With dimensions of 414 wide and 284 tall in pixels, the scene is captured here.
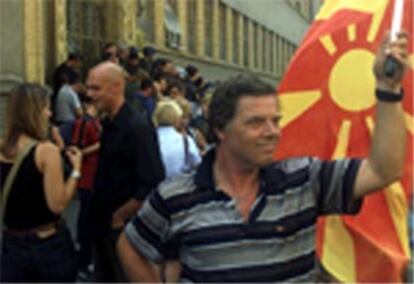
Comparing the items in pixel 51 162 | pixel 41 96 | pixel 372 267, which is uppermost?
pixel 41 96

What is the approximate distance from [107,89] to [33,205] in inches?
39.5

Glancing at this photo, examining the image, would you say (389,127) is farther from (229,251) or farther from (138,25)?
(138,25)

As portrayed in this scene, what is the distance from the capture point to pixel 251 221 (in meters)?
2.95

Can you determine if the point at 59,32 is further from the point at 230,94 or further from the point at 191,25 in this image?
the point at 230,94

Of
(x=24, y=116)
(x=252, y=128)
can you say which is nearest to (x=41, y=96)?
→ (x=24, y=116)

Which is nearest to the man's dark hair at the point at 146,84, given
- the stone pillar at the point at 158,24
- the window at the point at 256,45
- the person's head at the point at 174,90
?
the person's head at the point at 174,90

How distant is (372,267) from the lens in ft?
13.9

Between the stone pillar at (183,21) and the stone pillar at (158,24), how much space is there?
91.1 inches

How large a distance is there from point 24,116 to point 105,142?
66 cm

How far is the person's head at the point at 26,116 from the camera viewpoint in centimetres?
491

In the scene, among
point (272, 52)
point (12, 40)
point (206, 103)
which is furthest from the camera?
point (272, 52)

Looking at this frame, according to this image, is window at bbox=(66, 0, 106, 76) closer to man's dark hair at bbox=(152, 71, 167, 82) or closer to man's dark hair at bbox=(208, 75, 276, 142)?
man's dark hair at bbox=(152, 71, 167, 82)

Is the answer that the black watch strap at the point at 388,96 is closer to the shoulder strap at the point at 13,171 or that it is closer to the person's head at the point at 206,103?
the person's head at the point at 206,103

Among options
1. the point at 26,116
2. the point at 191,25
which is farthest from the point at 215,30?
the point at 26,116
